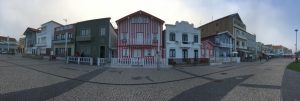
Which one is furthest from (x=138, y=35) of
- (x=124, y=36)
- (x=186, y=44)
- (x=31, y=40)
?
(x=31, y=40)

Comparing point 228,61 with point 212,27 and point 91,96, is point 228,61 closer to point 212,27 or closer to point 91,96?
point 212,27

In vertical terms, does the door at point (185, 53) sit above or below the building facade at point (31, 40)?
below

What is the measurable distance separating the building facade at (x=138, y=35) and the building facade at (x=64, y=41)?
36.5 ft

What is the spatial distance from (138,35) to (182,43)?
7.24 meters

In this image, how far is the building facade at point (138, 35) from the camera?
25.4 meters

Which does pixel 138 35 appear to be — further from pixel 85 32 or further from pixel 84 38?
pixel 85 32

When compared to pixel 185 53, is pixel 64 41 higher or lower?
higher

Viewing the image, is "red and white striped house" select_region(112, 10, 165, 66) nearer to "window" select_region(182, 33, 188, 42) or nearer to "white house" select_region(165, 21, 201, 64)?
"white house" select_region(165, 21, 201, 64)

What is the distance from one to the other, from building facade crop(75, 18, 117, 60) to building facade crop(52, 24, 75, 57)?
6.70 ft

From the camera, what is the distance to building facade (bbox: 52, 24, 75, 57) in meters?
31.8

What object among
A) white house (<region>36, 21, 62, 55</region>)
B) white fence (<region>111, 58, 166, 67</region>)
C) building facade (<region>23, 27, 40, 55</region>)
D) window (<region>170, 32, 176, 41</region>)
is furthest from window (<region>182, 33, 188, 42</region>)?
building facade (<region>23, 27, 40, 55</region>)

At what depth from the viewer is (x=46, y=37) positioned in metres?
39.0

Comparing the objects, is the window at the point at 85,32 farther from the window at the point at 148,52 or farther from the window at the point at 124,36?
the window at the point at 148,52

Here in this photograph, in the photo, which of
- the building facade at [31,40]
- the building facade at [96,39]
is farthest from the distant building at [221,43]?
the building facade at [31,40]
